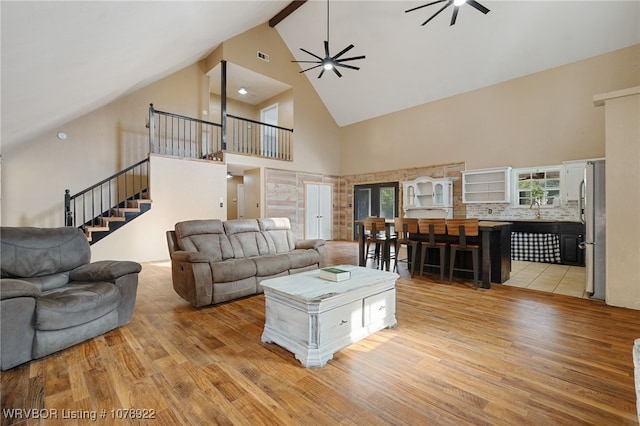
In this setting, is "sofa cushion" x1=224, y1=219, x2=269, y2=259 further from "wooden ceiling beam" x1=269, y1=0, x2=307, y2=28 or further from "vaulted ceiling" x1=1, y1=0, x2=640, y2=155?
"wooden ceiling beam" x1=269, y1=0, x2=307, y2=28

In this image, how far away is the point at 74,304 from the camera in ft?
7.18

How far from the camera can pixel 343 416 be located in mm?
1505

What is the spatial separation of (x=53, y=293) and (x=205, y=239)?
1598 millimetres

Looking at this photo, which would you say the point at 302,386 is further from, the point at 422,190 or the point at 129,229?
the point at 422,190

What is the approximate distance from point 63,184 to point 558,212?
10.4 metres

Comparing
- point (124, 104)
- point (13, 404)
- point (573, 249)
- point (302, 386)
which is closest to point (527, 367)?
point (302, 386)

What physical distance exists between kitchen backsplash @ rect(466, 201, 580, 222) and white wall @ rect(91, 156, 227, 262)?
6.46 m

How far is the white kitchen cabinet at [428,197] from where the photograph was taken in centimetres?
757

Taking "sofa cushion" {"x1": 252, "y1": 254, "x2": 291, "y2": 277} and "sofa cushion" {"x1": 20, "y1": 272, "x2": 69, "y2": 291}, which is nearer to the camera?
"sofa cushion" {"x1": 20, "y1": 272, "x2": 69, "y2": 291}

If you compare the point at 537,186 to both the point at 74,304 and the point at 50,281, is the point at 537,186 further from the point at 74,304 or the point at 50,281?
the point at 50,281

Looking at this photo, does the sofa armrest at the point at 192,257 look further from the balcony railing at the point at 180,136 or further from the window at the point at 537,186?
the window at the point at 537,186

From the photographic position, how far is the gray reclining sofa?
10.4ft

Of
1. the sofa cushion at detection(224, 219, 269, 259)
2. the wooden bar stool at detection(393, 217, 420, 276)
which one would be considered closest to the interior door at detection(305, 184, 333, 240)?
the wooden bar stool at detection(393, 217, 420, 276)

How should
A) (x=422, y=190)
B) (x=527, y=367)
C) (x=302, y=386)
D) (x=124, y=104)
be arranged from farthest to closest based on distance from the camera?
(x=422, y=190)
(x=124, y=104)
(x=527, y=367)
(x=302, y=386)
